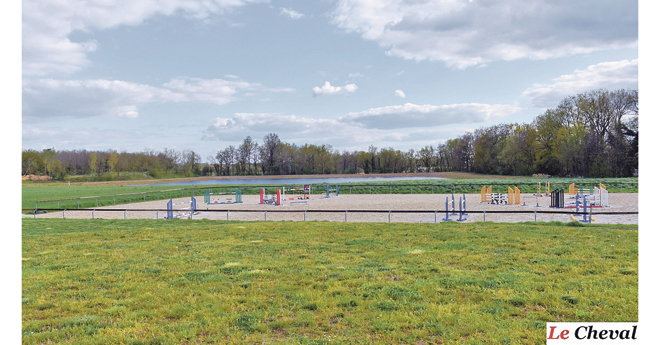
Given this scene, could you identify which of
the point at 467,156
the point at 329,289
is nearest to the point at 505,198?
the point at 329,289

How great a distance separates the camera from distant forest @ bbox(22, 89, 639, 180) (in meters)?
56.6

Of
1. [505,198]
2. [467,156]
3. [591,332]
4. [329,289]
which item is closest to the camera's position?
[591,332]

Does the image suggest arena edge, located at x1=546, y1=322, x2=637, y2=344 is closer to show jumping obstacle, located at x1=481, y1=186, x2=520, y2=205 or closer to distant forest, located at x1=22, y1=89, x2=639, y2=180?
show jumping obstacle, located at x1=481, y1=186, x2=520, y2=205

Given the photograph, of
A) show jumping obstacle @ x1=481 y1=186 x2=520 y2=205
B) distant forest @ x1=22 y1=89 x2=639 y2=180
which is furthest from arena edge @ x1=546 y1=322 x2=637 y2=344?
distant forest @ x1=22 y1=89 x2=639 y2=180

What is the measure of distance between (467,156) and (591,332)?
99668mm

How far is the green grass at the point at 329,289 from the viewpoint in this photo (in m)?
4.55

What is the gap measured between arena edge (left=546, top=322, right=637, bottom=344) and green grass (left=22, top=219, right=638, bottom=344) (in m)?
0.19

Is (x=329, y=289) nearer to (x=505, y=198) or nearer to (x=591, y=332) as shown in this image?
(x=591, y=332)

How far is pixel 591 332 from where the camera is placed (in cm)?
414

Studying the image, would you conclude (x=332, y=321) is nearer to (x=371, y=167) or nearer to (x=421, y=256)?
(x=421, y=256)

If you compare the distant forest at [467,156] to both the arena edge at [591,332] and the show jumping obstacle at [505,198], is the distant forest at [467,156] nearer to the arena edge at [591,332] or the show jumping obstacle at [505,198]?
the show jumping obstacle at [505,198]

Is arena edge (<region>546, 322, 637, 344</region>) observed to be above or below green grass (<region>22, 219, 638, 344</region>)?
above

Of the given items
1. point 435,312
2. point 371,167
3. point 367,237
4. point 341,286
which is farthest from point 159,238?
point 371,167

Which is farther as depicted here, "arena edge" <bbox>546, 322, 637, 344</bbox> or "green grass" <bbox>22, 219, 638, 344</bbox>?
"green grass" <bbox>22, 219, 638, 344</bbox>
